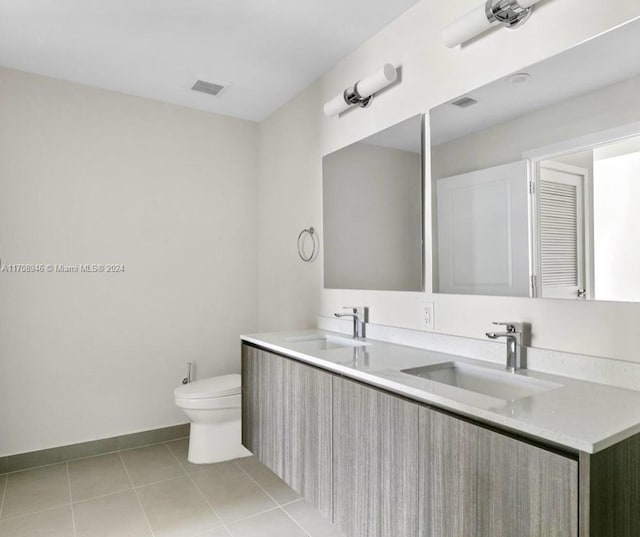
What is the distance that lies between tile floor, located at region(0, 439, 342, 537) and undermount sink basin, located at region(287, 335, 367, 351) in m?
0.81

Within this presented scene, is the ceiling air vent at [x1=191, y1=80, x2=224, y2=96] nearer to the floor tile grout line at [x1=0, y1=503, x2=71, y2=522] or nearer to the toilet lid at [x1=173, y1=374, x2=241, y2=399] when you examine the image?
the toilet lid at [x1=173, y1=374, x2=241, y2=399]

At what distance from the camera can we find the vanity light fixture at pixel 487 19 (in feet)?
4.99

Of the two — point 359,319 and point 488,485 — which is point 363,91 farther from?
point 488,485

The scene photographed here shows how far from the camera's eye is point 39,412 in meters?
2.72

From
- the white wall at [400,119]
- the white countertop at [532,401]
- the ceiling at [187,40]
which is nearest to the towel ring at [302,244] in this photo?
the white wall at [400,119]

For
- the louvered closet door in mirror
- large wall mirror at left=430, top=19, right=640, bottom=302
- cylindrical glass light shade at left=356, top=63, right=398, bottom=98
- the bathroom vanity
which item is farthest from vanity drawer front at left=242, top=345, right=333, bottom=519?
cylindrical glass light shade at left=356, top=63, right=398, bottom=98

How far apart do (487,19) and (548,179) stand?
626mm

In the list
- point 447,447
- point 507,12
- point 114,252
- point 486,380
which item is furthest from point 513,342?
point 114,252

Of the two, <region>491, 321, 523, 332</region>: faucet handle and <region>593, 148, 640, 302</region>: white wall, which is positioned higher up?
<region>593, 148, 640, 302</region>: white wall

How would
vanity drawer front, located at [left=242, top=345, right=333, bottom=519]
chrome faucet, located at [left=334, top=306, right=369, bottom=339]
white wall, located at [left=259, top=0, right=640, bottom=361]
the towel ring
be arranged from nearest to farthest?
white wall, located at [left=259, top=0, right=640, bottom=361] → vanity drawer front, located at [left=242, top=345, right=333, bottom=519] → chrome faucet, located at [left=334, top=306, right=369, bottom=339] → the towel ring

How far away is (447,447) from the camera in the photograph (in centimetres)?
118

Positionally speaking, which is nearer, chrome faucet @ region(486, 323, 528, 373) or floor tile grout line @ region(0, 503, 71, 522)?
chrome faucet @ region(486, 323, 528, 373)

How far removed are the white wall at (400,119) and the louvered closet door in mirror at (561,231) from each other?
2.6 inches

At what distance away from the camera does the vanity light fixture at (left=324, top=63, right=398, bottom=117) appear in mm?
2062
